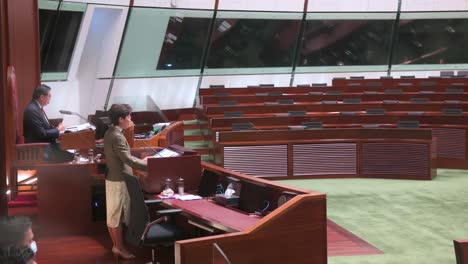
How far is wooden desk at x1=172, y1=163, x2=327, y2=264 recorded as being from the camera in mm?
4258

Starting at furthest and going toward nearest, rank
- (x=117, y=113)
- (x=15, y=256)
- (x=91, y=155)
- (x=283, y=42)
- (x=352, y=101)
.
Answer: (x=283, y=42) → (x=352, y=101) → (x=91, y=155) → (x=117, y=113) → (x=15, y=256)

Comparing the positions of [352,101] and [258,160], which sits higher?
[352,101]

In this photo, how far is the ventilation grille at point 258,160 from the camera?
932 centimetres

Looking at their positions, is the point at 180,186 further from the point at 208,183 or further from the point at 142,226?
the point at 142,226

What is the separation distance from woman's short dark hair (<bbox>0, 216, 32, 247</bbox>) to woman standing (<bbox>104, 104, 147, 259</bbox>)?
8.10ft

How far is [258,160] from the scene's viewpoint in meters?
9.39

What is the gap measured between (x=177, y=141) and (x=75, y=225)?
100 inches

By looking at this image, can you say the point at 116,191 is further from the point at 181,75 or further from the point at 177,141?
the point at 181,75

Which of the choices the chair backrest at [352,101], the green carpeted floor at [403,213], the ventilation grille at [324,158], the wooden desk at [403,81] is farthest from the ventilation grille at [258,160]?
the wooden desk at [403,81]

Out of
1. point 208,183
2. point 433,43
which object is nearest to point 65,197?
point 208,183

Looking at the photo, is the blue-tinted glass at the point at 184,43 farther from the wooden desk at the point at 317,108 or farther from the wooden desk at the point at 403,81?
the wooden desk at the point at 403,81

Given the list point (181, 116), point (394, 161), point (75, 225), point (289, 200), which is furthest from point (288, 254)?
point (181, 116)

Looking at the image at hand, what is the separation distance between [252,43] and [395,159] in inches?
201

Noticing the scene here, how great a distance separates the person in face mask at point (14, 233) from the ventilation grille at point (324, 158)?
21.8ft
